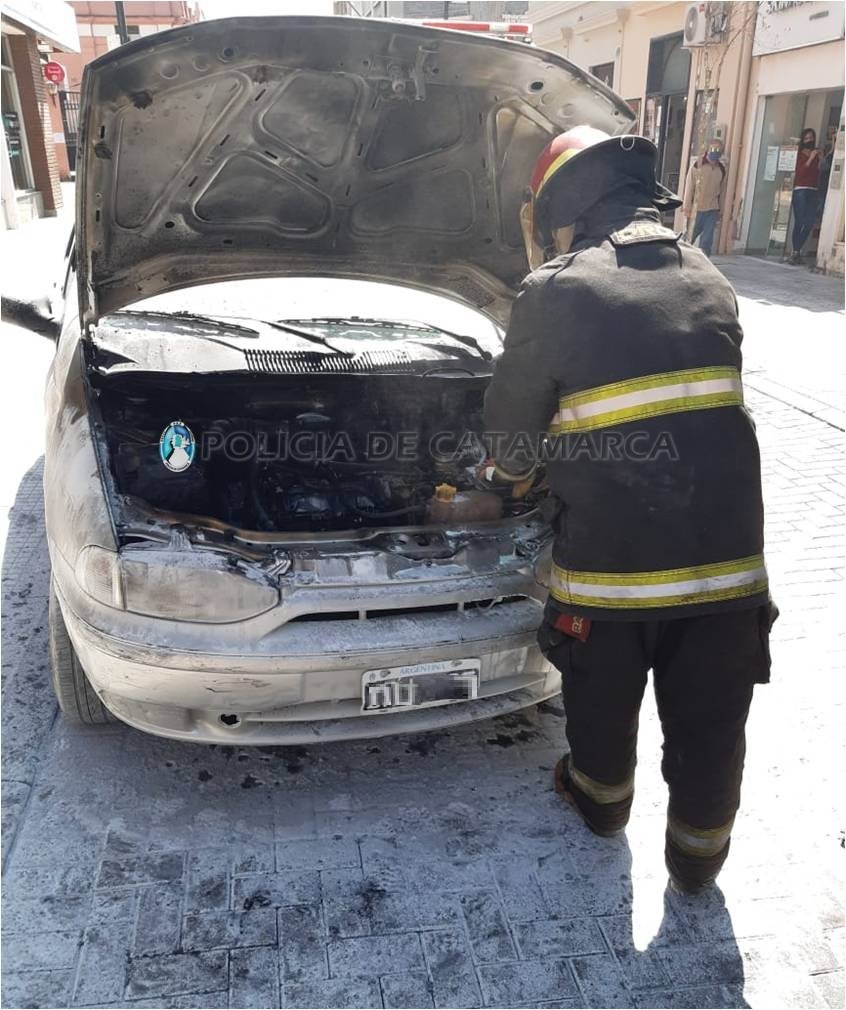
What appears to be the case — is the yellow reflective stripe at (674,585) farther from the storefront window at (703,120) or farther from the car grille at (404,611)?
the storefront window at (703,120)

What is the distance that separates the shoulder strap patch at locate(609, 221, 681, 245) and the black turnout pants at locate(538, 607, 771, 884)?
95 centimetres

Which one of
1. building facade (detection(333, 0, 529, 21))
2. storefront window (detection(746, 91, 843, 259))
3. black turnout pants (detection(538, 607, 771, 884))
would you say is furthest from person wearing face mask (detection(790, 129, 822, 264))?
black turnout pants (detection(538, 607, 771, 884))

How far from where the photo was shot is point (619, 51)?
17750mm

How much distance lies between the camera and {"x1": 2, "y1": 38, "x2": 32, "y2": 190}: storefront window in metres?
15.2

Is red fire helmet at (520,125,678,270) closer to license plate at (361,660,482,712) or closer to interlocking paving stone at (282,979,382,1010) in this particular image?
license plate at (361,660,482,712)

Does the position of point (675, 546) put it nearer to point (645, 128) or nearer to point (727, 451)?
point (727, 451)

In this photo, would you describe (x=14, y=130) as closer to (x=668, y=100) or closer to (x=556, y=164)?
(x=668, y=100)

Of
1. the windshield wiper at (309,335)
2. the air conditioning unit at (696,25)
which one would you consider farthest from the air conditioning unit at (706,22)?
the windshield wiper at (309,335)

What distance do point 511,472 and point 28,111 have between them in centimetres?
1748

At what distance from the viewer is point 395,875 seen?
219 cm

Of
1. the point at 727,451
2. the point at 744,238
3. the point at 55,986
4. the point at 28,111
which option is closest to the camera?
the point at 55,986

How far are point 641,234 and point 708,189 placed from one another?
1136 cm

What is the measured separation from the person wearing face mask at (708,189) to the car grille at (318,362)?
10278mm

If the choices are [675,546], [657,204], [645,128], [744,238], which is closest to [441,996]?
[675,546]
